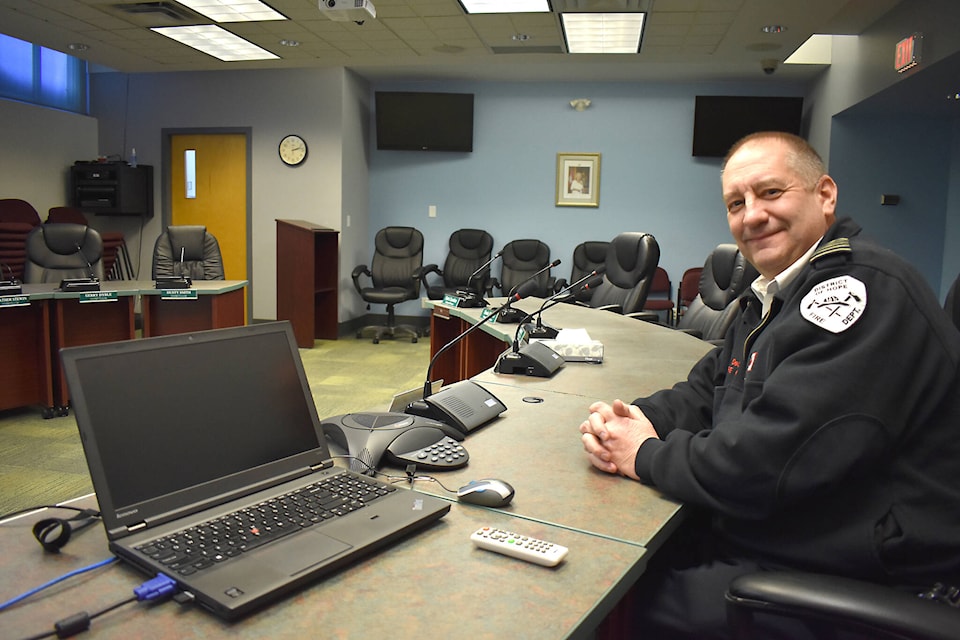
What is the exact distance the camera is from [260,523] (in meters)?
0.94

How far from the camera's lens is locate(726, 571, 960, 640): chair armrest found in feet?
2.74

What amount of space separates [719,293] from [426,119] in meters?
4.21

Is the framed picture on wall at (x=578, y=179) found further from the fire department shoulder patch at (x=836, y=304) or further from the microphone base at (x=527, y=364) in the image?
the fire department shoulder patch at (x=836, y=304)

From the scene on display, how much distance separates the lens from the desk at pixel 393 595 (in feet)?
2.47

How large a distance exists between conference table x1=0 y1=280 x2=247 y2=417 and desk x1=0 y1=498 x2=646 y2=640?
3.16m

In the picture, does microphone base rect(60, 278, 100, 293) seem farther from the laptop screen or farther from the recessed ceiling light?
the laptop screen

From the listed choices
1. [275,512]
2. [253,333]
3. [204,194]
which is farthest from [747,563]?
[204,194]

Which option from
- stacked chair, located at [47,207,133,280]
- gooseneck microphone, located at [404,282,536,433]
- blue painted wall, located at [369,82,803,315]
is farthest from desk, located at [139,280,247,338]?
gooseneck microphone, located at [404,282,536,433]

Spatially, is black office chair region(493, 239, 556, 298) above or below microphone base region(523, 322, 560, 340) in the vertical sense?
above

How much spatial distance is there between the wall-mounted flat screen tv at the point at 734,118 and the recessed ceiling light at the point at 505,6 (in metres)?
2.73

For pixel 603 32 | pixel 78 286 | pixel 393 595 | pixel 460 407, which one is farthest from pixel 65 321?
pixel 603 32

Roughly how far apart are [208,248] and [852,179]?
5.35 metres

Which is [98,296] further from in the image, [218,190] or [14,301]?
[218,190]

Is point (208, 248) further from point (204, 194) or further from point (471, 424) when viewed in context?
point (471, 424)
